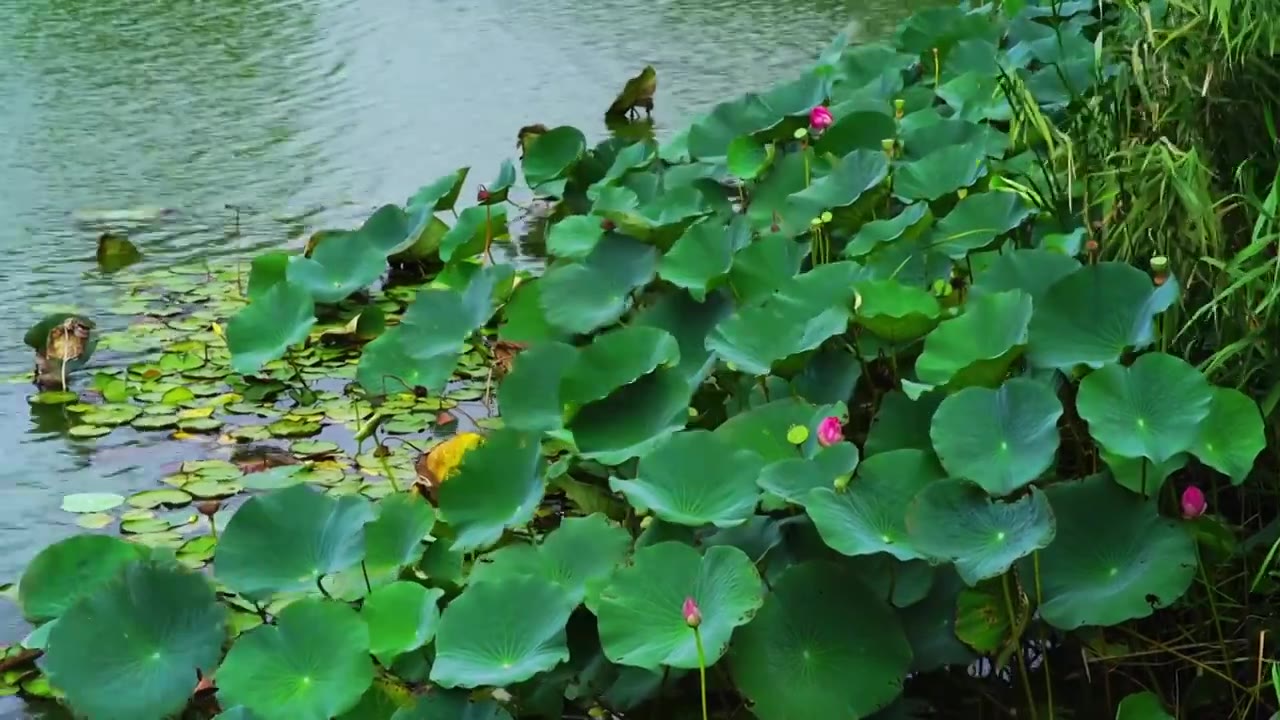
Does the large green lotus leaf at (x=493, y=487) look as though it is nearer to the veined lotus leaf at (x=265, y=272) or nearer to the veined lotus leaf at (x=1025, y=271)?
the veined lotus leaf at (x=1025, y=271)

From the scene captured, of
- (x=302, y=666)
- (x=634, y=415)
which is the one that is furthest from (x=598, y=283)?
(x=302, y=666)

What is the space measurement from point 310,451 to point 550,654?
0.86 meters

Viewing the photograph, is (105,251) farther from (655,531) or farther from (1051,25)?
(1051,25)

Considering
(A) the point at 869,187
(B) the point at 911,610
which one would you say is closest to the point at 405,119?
(A) the point at 869,187

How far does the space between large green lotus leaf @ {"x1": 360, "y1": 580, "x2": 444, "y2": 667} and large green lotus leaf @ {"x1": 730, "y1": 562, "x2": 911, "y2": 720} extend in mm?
310

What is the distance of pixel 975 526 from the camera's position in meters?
1.29

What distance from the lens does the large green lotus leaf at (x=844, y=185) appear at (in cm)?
197

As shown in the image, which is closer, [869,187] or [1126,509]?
[1126,509]

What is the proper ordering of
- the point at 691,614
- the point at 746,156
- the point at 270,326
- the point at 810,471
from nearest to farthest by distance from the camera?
the point at 691,614, the point at 810,471, the point at 270,326, the point at 746,156

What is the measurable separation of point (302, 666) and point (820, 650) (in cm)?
50

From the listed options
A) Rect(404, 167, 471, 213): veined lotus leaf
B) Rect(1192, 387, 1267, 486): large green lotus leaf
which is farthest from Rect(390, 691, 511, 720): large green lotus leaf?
Rect(404, 167, 471, 213): veined lotus leaf

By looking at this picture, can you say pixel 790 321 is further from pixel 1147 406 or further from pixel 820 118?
pixel 820 118

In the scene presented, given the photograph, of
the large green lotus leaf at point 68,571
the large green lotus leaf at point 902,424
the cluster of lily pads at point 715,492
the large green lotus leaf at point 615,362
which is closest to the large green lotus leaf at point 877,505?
the cluster of lily pads at point 715,492

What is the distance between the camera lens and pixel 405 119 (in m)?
3.74
